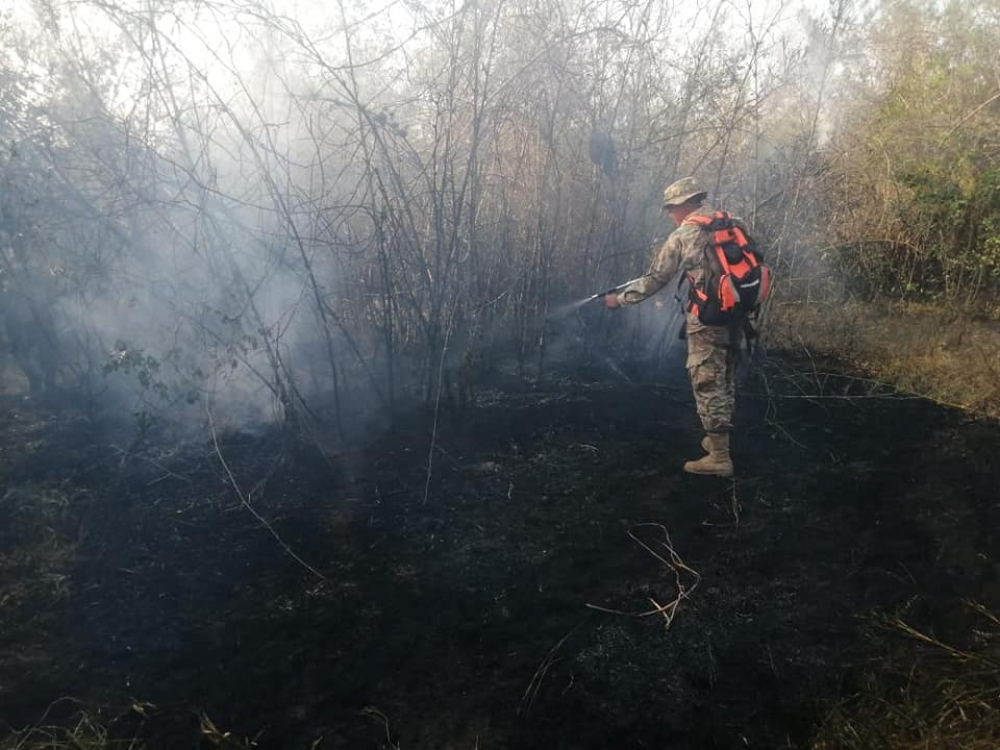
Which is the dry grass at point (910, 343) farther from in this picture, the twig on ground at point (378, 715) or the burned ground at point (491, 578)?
the twig on ground at point (378, 715)

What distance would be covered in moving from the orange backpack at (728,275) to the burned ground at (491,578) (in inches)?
41.6

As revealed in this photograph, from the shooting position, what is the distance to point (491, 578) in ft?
11.4

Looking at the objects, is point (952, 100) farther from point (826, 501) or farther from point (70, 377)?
→ point (70, 377)

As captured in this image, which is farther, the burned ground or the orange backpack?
the orange backpack

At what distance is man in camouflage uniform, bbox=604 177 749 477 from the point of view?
14.4 ft

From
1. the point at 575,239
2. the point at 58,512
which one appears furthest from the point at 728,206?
the point at 58,512

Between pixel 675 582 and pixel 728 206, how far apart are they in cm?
410

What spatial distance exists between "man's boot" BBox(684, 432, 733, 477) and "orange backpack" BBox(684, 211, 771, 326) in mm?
728

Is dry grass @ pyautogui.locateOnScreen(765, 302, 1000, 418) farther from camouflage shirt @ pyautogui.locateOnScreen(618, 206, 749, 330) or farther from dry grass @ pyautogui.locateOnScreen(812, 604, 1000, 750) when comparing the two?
dry grass @ pyautogui.locateOnScreen(812, 604, 1000, 750)

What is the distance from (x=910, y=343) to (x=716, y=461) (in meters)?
3.38

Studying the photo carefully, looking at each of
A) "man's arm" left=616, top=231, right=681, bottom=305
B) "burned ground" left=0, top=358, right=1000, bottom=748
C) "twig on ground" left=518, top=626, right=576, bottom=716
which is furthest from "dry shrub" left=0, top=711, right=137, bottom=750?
"man's arm" left=616, top=231, right=681, bottom=305

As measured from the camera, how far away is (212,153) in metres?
4.62

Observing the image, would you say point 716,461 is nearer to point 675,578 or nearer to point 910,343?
point 675,578

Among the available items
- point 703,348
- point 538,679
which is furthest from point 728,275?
point 538,679
